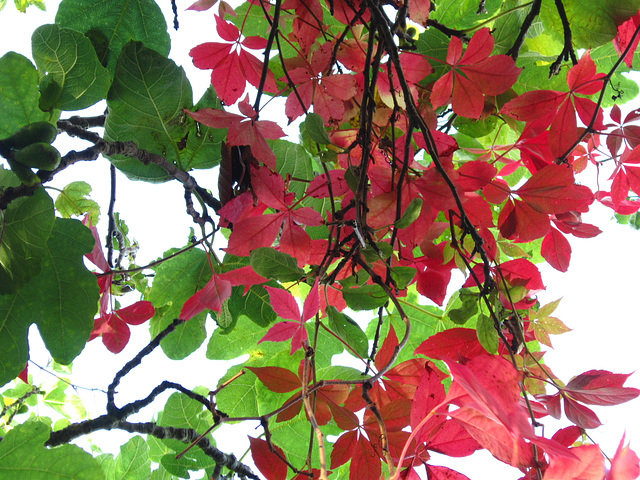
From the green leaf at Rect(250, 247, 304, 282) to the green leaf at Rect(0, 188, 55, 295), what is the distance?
11.8 inches

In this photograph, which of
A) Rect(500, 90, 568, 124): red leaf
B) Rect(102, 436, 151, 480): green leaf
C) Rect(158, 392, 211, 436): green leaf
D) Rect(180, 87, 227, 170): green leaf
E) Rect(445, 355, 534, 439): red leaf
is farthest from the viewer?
Rect(102, 436, 151, 480): green leaf

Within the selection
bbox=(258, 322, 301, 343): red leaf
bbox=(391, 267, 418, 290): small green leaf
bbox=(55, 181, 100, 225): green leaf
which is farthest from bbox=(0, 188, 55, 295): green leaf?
bbox=(55, 181, 100, 225): green leaf

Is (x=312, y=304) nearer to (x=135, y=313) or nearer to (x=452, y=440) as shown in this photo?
(x=452, y=440)

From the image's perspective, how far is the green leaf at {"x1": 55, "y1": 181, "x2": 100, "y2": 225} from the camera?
1164 mm

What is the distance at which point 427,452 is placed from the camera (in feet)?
1.64

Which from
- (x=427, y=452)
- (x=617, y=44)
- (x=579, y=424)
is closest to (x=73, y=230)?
(x=427, y=452)

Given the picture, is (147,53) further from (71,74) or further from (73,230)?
(73,230)

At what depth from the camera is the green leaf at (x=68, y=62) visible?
66 cm

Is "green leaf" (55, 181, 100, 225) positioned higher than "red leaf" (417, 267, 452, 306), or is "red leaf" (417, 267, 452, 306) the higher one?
"green leaf" (55, 181, 100, 225)

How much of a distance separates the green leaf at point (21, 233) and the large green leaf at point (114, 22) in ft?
1.02

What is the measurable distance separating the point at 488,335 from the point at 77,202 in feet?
3.44

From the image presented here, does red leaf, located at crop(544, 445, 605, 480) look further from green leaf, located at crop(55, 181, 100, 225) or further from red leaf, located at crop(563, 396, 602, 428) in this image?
green leaf, located at crop(55, 181, 100, 225)

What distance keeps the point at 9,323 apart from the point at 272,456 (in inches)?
17.3

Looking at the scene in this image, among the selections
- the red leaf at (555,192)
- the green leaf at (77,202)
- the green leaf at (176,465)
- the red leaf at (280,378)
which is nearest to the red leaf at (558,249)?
the red leaf at (555,192)
